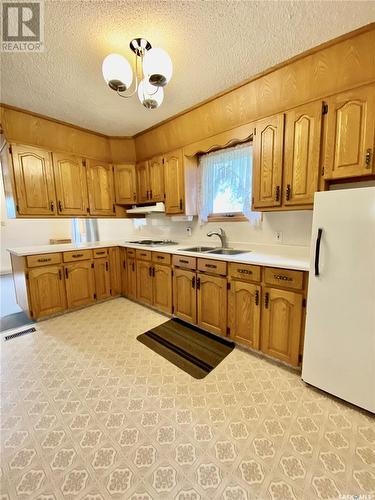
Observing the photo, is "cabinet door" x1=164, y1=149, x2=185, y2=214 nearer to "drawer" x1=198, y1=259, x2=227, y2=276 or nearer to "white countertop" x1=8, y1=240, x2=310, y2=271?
"white countertop" x1=8, y1=240, x2=310, y2=271

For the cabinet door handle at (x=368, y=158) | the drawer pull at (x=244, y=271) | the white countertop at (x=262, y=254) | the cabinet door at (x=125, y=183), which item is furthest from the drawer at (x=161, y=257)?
the cabinet door handle at (x=368, y=158)

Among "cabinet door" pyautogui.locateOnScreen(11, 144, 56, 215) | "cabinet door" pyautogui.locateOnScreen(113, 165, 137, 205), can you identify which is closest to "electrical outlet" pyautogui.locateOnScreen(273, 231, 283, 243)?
"cabinet door" pyautogui.locateOnScreen(113, 165, 137, 205)

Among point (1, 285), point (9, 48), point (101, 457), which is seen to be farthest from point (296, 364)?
point (1, 285)

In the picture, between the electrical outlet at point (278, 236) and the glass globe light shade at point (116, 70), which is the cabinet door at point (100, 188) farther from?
the electrical outlet at point (278, 236)

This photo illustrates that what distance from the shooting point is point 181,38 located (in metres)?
1.53

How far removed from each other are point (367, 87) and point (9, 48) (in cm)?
260

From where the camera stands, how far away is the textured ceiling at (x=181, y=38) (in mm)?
1314

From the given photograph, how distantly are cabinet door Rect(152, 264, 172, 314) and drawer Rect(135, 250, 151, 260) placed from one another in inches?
7.0

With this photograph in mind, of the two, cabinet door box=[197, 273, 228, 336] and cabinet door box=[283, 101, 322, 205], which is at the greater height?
cabinet door box=[283, 101, 322, 205]

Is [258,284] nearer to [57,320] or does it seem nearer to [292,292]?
[292,292]

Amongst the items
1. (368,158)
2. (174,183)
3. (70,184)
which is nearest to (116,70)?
(174,183)

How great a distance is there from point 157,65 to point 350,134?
1.42m

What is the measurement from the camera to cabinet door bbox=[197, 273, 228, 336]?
2.15 meters

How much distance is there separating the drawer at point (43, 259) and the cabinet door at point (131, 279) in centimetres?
93
